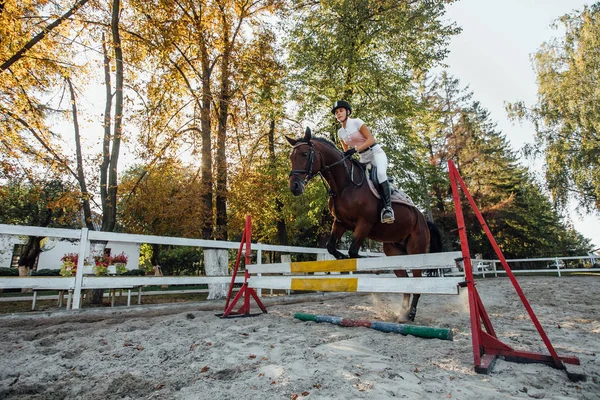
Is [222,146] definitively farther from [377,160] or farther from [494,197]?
[494,197]

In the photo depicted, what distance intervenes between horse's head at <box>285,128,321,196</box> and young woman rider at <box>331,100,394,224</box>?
1.89 feet

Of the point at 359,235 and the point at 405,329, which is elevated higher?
the point at 359,235

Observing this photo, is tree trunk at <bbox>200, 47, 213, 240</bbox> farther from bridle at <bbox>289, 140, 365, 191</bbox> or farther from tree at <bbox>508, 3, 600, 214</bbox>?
tree at <bbox>508, 3, 600, 214</bbox>

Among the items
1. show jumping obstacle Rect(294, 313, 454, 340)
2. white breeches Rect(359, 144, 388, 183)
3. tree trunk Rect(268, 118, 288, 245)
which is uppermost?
tree trunk Rect(268, 118, 288, 245)

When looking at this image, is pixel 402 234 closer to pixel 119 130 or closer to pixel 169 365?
pixel 169 365

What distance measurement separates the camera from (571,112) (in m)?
16.0

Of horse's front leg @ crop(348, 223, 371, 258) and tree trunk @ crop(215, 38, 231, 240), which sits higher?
tree trunk @ crop(215, 38, 231, 240)

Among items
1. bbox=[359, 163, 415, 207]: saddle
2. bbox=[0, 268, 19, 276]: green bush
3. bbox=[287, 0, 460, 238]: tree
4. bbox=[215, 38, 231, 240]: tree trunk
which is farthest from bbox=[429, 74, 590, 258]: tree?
bbox=[0, 268, 19, 276]: green bush

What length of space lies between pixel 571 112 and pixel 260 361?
20594 mm

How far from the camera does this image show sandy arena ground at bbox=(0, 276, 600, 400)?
6.74ft

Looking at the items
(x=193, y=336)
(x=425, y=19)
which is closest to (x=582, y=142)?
(x=425, y=19)

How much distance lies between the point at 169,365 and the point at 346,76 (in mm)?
11845

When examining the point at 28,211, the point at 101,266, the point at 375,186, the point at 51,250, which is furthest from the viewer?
the point at 51,250

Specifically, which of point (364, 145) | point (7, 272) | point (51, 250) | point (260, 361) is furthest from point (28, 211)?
point (260, 361)
